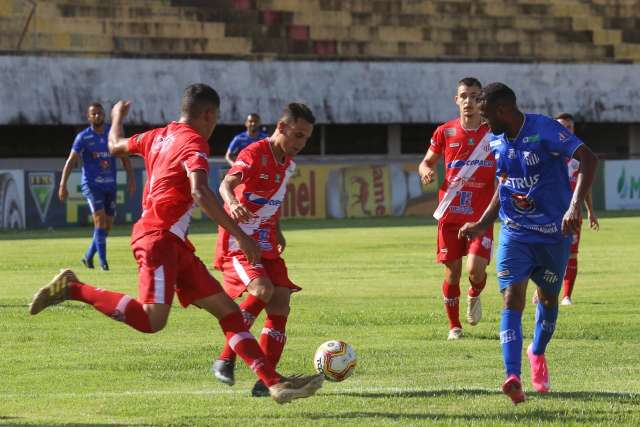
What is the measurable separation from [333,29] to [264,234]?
99.2 ft

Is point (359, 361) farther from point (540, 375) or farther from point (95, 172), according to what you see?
point (95, 172)

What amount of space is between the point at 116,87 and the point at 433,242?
1321cm

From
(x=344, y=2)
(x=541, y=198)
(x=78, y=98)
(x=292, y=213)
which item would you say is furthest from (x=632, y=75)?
(x=541, y=198)

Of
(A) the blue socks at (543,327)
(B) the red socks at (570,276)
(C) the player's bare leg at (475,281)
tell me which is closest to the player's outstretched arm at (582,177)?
(A) the blue socks at (543,327)

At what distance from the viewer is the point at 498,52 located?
132ft

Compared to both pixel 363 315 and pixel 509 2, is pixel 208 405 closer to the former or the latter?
pixel 363 315

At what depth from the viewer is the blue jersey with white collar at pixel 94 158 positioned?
715 inches

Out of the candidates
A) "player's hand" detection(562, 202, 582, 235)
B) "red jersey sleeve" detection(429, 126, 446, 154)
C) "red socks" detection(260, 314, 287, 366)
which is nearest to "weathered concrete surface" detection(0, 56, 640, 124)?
"red jersey sleeve" detection(429, 126, 446, 154)

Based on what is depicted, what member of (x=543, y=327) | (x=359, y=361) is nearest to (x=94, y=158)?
(x=359, y=361)

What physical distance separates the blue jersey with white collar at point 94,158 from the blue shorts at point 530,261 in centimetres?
1114

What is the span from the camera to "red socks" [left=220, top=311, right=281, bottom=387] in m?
7.20

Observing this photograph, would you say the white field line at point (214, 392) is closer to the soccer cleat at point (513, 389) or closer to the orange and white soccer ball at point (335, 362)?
the orange and white soccer ball at point (335, 362)

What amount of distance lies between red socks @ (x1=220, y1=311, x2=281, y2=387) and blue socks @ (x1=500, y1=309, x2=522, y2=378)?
4.27 feet

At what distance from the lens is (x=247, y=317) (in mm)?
8391
